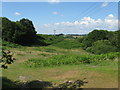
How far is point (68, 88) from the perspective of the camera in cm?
639

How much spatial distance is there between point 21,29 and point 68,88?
33.9 metres

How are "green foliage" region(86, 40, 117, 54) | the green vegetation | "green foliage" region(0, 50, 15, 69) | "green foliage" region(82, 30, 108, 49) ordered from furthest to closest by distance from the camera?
"green foliage" region(82, 30, 108, 49)
"green foliage" region(86, 40, 117, 54)
the green vegetation
"green foliage" region(0, 50, 15, 69)

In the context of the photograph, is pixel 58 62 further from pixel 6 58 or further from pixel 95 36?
pixel 95 36

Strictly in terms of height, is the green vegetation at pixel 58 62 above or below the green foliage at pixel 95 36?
below

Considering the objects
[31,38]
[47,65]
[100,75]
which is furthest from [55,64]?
[31,38]

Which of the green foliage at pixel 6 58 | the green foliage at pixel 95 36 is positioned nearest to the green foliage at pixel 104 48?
the green foliage at pixel 95 36

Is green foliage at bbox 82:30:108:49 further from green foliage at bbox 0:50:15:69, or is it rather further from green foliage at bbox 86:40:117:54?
green foliage at bbox 0:50:15:69

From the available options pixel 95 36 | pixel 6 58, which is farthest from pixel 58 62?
pixel 95 36

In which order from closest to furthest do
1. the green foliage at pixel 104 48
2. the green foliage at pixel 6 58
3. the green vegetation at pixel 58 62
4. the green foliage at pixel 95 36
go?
the green foliage at pixel 6 58 < the green vegetation at pixel 58 62 < the green foliage at pixel 104 48 < the green foliage at pixel 95 36

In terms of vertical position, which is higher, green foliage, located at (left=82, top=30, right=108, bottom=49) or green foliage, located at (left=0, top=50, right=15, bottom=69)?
green foliage, located at (left=82, top=30, right=108, bottom=49)

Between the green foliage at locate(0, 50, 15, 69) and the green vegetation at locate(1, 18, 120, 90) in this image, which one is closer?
the green foliage at locate(0, 50, 15, 69)

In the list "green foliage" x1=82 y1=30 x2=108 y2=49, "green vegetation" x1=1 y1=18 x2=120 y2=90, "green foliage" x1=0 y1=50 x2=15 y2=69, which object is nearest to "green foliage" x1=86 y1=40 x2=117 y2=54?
"green vegetation" x1=1 y1=18 x2=120 y2=90

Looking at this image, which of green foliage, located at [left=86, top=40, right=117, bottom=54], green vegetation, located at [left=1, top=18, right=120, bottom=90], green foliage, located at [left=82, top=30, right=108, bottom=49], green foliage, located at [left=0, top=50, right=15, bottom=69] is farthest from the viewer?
green foliage, located at [left=82, top=30, right=108, bottom=49]

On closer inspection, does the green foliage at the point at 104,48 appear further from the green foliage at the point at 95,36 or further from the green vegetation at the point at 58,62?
the green foliage at the point at 95,36
